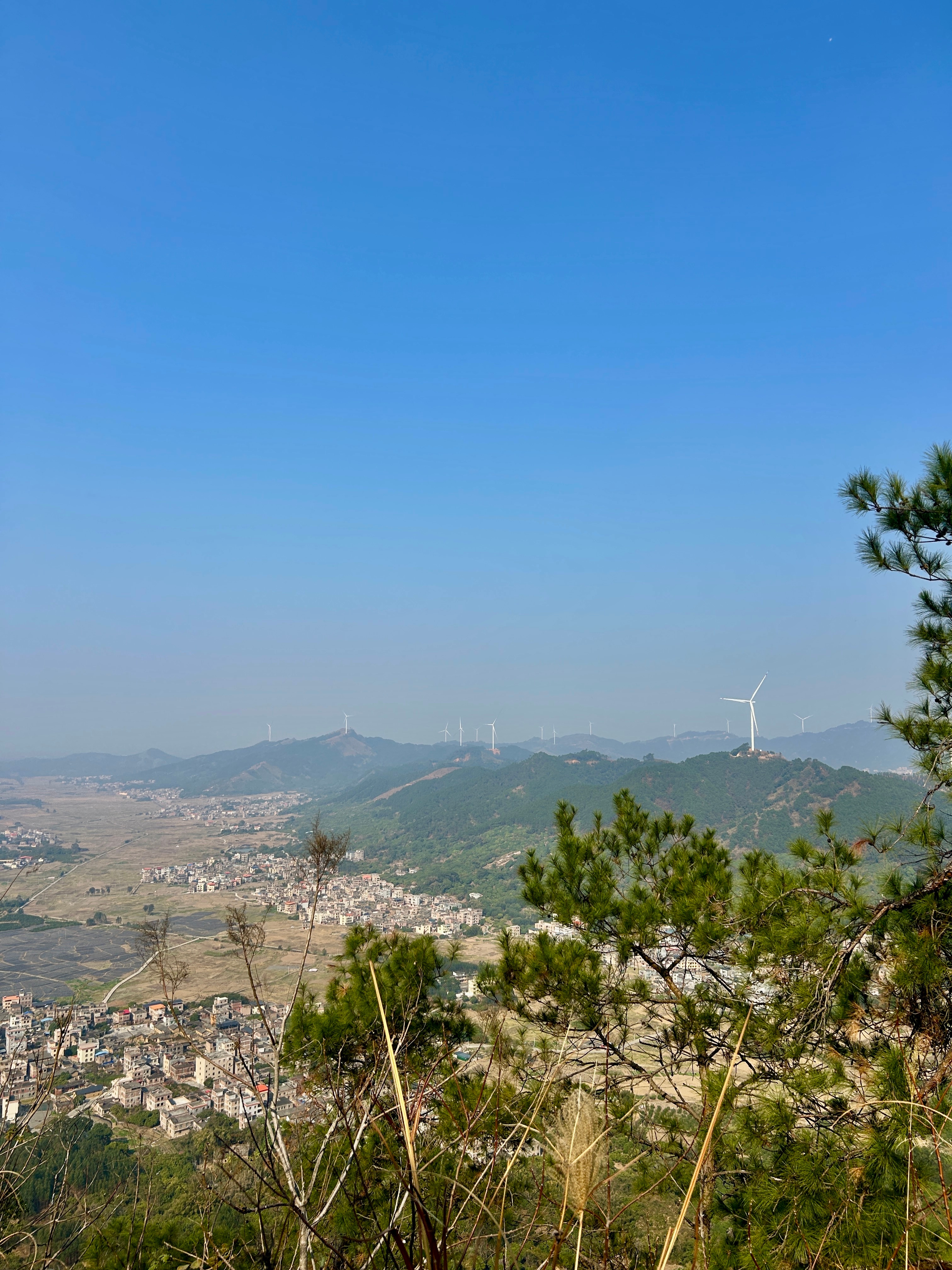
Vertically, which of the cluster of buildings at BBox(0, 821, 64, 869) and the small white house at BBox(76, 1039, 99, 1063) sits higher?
the cluster of buildings at BBox(0, 821, 64, 869)

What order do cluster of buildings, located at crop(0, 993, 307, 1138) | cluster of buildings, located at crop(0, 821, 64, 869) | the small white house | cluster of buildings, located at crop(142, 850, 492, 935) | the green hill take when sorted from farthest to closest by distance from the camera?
the green hill, cluster of buildings, located at crop(0, 821, 64, 869), cluster of buildings, located at crop(142, 850, 492, 935), the small white house, cluster of buildings, located at crop(0, 993, 307, 1138)

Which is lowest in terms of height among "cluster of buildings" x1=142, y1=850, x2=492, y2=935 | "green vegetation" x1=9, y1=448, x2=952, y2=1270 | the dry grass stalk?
"cluster of buildings" x1=142, y1=850, x2=492, y2=935

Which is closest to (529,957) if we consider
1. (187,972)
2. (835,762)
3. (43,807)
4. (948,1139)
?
(948,1139)

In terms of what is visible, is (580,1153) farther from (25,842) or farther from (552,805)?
(552,805)

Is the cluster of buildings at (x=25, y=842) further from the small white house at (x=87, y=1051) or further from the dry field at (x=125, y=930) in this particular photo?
the small white house at (x=87, y=1051)

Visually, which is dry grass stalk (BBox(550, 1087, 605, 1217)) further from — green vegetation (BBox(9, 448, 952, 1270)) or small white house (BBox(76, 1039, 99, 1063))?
small white house (BBox(76, 1039, 99, 1063))

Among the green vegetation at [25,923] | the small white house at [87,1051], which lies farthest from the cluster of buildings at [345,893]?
the small white house at [87,1051]

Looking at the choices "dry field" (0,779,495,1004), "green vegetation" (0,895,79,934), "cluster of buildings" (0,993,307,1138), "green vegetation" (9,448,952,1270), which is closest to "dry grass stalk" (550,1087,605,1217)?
"green vegetation" (9,448,952,1270)
